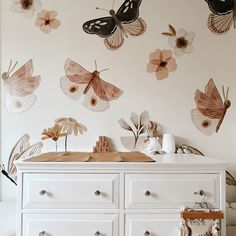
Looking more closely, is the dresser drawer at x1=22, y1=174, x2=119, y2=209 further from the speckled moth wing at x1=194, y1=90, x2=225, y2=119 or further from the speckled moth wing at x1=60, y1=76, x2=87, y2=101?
the speckled moth wing at x1=194, y1=90, x2=225, y2=119

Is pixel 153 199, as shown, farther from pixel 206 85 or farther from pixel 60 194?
pixel 206 85

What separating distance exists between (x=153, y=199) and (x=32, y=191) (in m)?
0.62

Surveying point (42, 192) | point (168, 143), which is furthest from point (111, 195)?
point (168, 143)

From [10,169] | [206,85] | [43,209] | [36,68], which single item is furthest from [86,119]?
[206,85]

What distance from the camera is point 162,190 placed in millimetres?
1520

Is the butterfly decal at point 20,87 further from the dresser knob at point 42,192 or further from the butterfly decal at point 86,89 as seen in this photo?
the dresser knob at point 42,192

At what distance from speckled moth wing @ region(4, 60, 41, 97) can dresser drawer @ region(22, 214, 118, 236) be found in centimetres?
95

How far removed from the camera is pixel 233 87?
2.15 metres

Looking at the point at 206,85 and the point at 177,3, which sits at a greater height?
the point at 177,3

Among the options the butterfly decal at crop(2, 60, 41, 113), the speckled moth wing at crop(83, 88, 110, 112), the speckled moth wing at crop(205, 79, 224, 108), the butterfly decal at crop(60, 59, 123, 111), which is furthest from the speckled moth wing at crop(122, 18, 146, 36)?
the butterfly decal at crop(2, 60, 41, 113)

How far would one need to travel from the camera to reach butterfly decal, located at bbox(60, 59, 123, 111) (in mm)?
2117

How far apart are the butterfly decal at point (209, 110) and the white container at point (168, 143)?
0.75 feet

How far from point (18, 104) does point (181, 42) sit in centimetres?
126

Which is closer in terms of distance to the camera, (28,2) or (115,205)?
(115,205)
